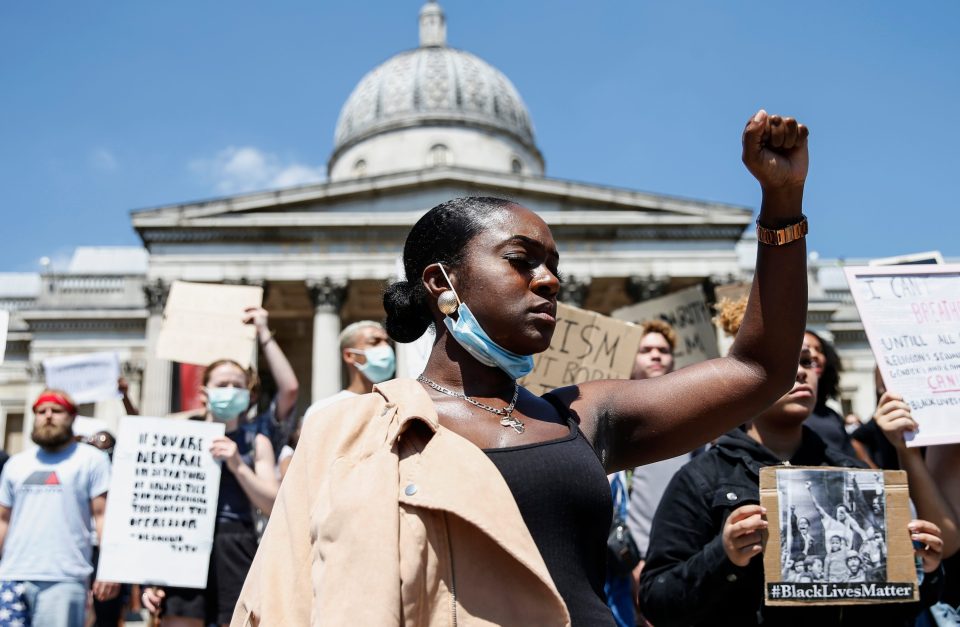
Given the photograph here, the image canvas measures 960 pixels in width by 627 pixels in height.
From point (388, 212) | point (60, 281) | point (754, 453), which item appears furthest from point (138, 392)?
point (754, 453)

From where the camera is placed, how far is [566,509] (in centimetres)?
176

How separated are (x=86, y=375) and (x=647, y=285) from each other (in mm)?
22389

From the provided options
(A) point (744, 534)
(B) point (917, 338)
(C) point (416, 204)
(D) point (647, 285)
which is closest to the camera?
(A) point (744, 534)

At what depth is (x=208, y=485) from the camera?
205 inches

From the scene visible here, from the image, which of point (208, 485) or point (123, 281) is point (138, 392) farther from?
point (208, 485)

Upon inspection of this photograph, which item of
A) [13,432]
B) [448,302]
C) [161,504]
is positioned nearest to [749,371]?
[448,302]

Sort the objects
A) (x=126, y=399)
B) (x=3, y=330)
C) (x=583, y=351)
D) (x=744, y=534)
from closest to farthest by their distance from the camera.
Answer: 1. (x=744, y=534)
2. (x=3, y=330)
3. (x=583, y=351)
4. (x=126, y=399)

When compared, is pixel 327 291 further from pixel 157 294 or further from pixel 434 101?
pixel 434 101

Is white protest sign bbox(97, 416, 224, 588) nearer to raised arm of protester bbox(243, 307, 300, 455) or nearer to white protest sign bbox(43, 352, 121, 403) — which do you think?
raised arm of protester bbox(243, 307, 300, 455)

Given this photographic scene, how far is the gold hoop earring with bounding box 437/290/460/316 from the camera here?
198cm

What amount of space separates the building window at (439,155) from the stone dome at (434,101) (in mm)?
1103

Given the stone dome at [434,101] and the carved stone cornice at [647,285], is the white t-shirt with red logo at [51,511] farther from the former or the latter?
the stone dome at [434,101]

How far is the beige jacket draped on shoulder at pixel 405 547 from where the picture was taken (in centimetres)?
Answer: 155

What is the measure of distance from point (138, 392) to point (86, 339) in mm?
2581
